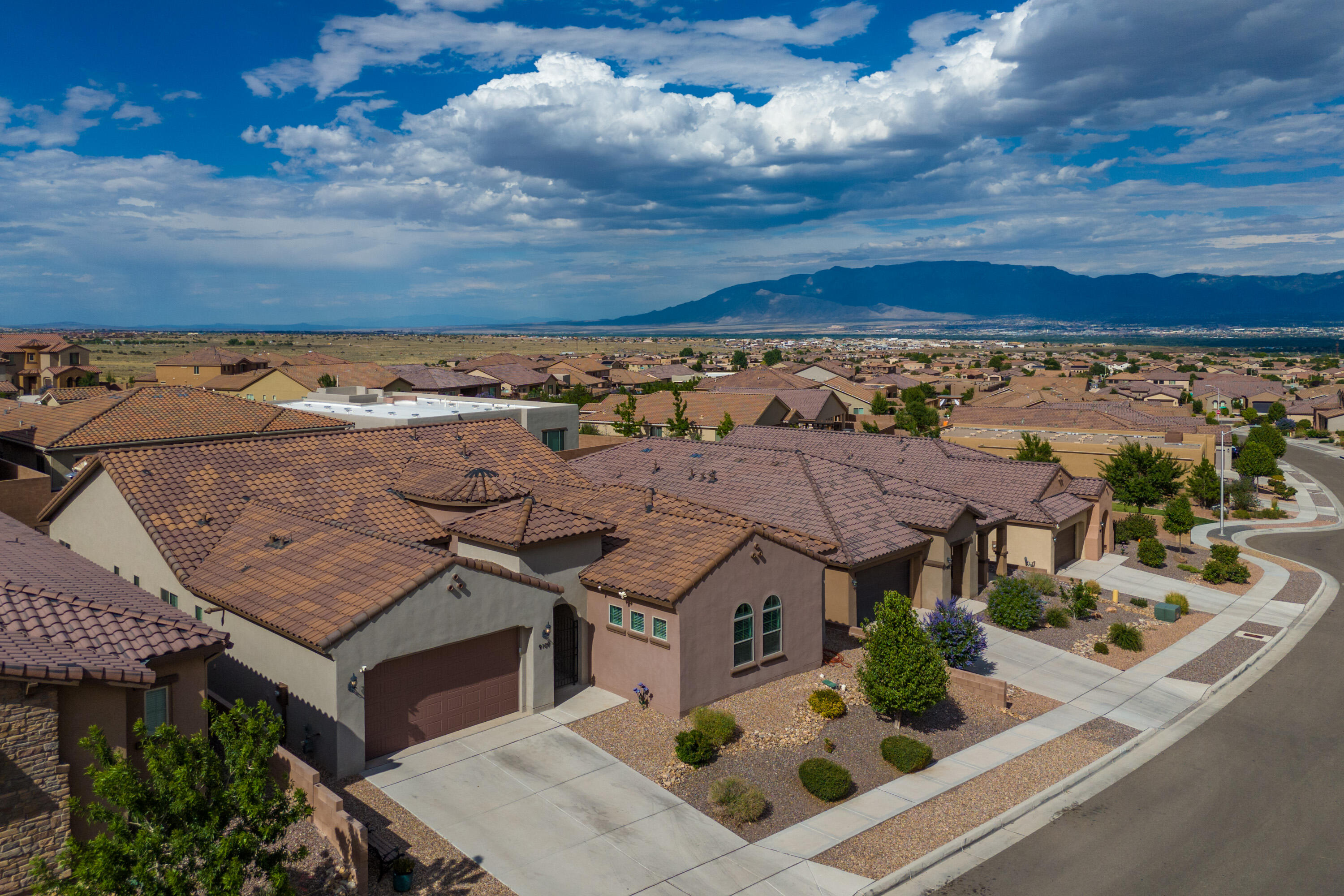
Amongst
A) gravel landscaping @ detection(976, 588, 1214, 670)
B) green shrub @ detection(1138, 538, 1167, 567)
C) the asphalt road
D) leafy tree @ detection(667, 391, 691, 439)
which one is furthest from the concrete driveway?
leafy tree @ detection(667, 391, 691, 439)

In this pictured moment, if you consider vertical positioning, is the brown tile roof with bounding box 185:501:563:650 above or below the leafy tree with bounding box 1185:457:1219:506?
above

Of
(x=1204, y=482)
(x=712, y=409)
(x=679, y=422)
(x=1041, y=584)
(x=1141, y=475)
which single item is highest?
(x=712, y=409)

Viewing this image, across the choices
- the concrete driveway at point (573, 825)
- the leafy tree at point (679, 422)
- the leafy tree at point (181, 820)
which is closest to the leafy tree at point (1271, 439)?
the leafy tree at point (679, 422)

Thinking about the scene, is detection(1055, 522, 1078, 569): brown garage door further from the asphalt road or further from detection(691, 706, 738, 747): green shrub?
detection(691, 706, 738, 747): green shrub

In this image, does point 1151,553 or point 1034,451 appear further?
point 1034,451

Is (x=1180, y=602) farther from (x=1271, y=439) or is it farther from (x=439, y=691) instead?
(x=1271, y=439)

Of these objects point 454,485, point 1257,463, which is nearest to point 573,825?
point 454,485
